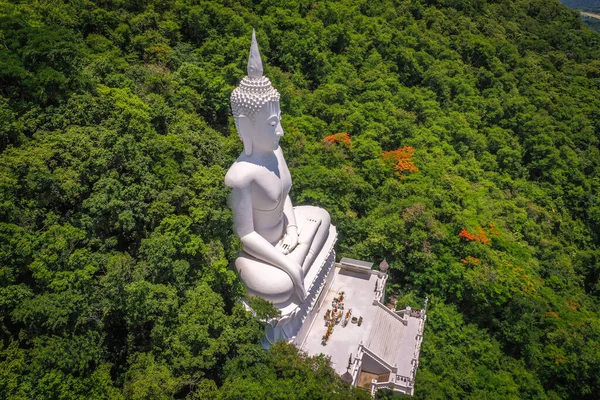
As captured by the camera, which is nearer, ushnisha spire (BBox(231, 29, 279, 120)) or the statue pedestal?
ushnisha spire (BBox(231, 29, 279, 120))

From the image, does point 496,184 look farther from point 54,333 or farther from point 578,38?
point 578,38

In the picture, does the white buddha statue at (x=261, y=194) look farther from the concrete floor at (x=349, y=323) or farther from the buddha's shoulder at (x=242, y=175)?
the concrete floor at (x=349, y=323)

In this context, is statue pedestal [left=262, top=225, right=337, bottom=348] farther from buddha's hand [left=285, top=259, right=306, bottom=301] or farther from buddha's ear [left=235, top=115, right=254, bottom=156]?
buddha's ear [left=235, top=115, right=254, bottom=156]

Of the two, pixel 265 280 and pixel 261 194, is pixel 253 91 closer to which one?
pixel 261 194

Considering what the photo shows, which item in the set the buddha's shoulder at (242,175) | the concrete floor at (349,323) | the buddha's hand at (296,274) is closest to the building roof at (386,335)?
the concrete floor at (349,323)

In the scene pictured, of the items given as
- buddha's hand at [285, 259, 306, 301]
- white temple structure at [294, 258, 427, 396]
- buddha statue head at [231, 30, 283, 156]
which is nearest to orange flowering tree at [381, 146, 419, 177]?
white temple structure at [294, 258, 427, 396]

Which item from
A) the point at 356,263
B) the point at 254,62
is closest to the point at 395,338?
the point at 356,263
